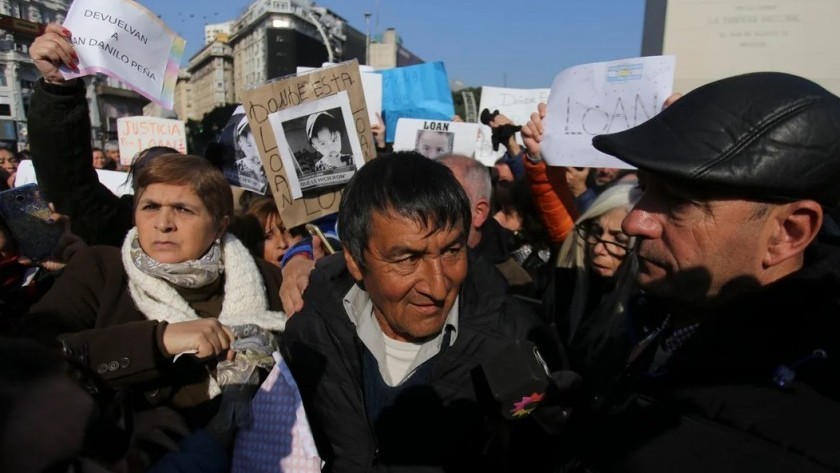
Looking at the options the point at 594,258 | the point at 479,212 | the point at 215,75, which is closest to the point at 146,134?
the point at 479,212

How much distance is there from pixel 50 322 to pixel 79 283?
172mm

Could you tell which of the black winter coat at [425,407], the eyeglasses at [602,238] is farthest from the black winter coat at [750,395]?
the eyeglasses at [602,238]

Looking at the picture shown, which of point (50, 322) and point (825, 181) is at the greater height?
point (825, 181)

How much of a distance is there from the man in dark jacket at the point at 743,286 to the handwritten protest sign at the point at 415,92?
463 centimetres

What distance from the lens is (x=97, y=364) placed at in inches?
63.0

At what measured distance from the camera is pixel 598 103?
8.75 feet

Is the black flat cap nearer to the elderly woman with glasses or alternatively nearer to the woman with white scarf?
the woman with white scarf

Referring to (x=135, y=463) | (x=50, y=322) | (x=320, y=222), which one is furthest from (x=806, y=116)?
(x=320, y=222)

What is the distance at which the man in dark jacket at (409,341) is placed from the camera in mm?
1703

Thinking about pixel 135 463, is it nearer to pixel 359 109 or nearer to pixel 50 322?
pixel 50 322

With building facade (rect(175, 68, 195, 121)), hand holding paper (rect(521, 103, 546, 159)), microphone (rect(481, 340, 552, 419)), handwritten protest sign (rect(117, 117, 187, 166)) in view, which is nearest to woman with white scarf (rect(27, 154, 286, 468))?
microphone (rect(481, 340, 552, 419))

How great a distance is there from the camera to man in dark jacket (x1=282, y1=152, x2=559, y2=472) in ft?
5.59

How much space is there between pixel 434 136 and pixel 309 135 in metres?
2.36

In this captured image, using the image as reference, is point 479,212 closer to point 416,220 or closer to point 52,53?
point 416,220
